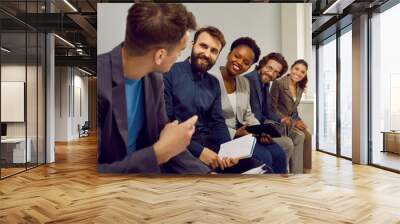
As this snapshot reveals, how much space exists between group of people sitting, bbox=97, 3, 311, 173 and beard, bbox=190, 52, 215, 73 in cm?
2

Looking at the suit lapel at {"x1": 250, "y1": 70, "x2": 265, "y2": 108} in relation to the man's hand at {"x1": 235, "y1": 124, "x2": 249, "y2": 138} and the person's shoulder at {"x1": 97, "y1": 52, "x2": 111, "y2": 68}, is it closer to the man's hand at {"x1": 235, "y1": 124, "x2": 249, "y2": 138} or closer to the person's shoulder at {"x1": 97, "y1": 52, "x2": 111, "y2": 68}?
the man's hand at {"x1": 235, "y1": 124, "x2": 249, "y2": 138}

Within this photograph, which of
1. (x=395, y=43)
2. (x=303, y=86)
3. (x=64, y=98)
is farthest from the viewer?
(x=64, y=98)

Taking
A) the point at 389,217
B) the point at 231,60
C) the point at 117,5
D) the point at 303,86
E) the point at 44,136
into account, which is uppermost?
the point at 117,5

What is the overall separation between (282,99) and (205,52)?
60.2 inches

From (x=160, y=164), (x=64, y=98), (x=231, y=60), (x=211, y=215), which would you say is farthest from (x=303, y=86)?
(x=64, y=98)

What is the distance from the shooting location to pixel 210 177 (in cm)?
683

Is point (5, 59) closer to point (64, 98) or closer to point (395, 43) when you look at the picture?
point (395, 43)

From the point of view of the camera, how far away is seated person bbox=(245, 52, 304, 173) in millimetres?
6777

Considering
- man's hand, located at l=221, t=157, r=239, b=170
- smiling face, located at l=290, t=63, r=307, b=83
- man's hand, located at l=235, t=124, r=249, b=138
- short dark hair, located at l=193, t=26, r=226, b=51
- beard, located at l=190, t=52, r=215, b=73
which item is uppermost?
short dark hair, located at l=193, t=26, r=226, b=51

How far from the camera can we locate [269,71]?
22.3 ft

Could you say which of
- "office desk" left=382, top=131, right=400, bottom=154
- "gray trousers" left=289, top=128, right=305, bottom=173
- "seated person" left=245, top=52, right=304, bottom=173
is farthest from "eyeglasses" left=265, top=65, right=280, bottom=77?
"office desk" left=382, top=131, right=400, bottom=154

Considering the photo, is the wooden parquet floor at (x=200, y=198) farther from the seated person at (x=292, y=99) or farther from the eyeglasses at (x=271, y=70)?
the eyeglasses at (x=271, y=70)

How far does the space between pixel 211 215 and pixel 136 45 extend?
3.25 meters

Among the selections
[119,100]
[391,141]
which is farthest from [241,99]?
[391,141]
